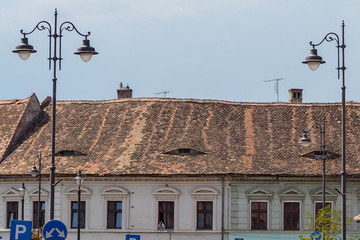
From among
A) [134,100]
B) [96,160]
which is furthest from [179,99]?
[96,160]

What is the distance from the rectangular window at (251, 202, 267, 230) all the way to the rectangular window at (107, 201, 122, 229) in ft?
22.5

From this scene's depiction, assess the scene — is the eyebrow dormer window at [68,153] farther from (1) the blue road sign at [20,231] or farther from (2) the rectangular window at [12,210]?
(1) the blue road sign at [20,231]

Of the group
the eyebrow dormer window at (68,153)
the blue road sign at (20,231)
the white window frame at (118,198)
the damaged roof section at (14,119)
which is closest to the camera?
the blue road sign at (20,231)

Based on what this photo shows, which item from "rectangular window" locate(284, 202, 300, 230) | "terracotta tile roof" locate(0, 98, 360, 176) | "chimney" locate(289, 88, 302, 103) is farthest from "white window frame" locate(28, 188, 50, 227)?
"chimney" locate(289, 88, 302, 103)

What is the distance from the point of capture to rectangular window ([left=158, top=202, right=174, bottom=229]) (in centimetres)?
6316

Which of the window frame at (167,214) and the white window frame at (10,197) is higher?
the white window frame at (10,197)

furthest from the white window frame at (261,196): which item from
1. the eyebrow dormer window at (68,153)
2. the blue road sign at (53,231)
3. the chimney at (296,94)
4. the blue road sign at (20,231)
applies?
the blue road sign at (20,231)

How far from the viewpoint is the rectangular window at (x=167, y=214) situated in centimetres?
6316

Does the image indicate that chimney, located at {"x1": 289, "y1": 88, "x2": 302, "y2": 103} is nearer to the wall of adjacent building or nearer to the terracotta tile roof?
the terracotta tile roof

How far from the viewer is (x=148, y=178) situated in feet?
206

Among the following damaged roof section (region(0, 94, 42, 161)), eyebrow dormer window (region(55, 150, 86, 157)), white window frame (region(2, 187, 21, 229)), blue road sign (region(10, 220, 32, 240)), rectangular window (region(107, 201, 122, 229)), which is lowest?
blue road sign (region(10, 220, 32, 240))

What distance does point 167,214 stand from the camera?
207 feet

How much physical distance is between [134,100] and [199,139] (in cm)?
596

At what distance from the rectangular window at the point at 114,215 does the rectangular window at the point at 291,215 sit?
28.0 ft
